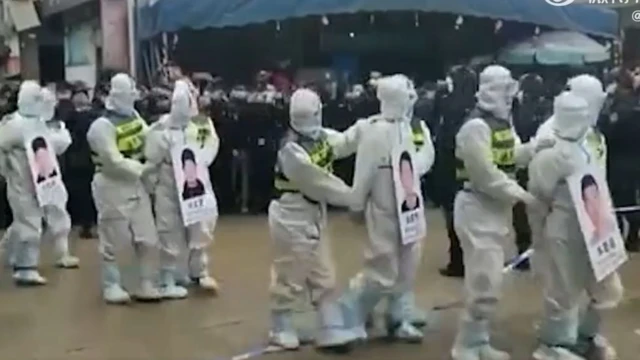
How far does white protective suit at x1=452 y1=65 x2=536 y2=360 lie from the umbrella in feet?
23.9

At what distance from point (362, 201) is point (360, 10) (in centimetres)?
728

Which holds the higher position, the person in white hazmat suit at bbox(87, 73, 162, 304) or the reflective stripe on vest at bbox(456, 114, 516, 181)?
the reflective stripe on vest at bbox(456, 114, 516, 181)

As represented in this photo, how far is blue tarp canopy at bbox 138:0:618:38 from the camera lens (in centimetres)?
1331

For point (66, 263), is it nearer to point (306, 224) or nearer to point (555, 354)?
point (306, 224)

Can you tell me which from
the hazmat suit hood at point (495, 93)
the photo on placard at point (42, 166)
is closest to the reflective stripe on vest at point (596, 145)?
the hazmat suit hood at point (495, 93)

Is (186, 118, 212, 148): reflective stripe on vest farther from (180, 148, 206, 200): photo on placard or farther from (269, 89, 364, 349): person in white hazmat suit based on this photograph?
(269, 89, 364, 349): person in white hazmat suit

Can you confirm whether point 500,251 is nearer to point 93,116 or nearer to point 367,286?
point 367,286

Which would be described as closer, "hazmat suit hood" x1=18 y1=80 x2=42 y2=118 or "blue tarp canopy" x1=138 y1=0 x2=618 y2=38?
"hazmat suit hood" x1=18 y1=80 x2=42 y2=118

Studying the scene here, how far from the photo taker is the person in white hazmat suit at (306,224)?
6453 millimetres

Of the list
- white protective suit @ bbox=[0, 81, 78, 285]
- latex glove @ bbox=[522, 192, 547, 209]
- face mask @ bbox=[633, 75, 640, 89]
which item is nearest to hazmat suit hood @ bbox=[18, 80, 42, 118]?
white protective suit @ bbox=[0, 81, 78, 285]

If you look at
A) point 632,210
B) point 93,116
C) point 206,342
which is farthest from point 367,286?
point 93,116

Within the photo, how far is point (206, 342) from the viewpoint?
696 cm

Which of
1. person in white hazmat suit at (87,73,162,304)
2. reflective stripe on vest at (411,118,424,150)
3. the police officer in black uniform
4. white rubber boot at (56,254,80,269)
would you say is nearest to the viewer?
reflective stripe on vest at (411,118,424,150)

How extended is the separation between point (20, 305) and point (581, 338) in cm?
406
